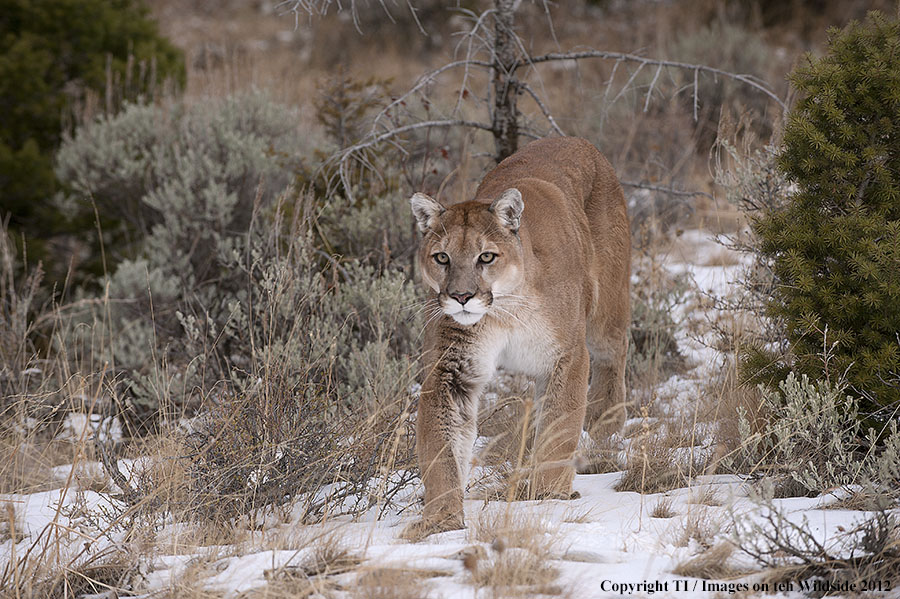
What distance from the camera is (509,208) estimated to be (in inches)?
162

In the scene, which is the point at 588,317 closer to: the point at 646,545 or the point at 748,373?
the point at 748,373

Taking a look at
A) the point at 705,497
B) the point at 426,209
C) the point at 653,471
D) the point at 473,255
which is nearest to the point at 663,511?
the point at 705,497

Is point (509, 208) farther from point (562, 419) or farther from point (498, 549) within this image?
point (498, 549)

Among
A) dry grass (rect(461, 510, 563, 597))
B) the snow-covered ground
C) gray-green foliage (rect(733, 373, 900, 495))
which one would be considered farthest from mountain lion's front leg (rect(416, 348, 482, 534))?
gray-green foliage (rect(733, 373, 900, 495))

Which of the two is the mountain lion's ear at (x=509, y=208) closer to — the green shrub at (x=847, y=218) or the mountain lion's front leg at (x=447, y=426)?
the mountain lion's front leg at (x=447, y=426)

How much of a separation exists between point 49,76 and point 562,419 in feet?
24.9

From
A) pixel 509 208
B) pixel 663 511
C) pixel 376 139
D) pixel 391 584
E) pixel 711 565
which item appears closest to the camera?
pixel 391 584

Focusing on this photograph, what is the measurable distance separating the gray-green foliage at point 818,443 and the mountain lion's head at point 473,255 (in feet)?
3.79

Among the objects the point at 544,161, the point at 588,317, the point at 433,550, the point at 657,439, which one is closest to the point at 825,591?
the point at 433,550

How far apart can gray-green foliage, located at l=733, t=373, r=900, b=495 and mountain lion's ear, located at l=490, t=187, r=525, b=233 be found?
128 centimetres

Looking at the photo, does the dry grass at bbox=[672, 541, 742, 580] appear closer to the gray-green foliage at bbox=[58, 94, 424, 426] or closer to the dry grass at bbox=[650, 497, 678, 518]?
the dry grass at bbox=[650, 497, 678, 518]

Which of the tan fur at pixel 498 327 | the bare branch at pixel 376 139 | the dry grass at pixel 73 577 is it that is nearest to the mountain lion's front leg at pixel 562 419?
the tan fur at pixel 498 327

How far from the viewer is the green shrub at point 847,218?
3.91m

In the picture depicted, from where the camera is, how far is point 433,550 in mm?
3318
